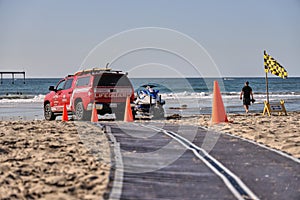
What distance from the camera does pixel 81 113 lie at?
19078 mm

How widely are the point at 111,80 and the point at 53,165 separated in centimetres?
1048

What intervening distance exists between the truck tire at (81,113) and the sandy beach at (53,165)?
5407 millimetres

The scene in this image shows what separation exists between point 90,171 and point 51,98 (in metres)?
13.9

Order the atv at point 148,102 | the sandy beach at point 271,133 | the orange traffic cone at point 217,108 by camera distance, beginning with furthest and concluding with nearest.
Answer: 1. the atv at point 148,102
2. the orange traffic cone at point 217,108
3. the sandy beach at point 271,133

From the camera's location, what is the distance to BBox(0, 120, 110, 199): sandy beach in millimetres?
6832

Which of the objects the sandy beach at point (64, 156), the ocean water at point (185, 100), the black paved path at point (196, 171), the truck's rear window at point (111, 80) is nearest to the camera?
the black paved path at point (196, 171)

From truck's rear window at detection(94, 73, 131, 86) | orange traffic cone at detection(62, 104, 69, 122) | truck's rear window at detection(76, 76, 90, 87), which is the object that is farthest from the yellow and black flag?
orange traffic cone at detection(62, 104, 69, 122)

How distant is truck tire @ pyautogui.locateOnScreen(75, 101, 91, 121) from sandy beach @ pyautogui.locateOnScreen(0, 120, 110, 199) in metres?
5.41

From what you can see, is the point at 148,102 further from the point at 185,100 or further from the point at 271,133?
the point at 185,100

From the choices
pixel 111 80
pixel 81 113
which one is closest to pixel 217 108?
pixel 111 80

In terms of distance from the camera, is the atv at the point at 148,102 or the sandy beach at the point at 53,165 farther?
the atv at the point at 148,102

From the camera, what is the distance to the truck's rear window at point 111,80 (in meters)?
18.7

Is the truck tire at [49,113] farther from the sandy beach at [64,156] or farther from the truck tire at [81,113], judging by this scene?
the sandy beach at [64,156]

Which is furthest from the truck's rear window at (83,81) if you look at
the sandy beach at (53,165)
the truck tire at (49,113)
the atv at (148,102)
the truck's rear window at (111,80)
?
the sandy beach at (53,165)
